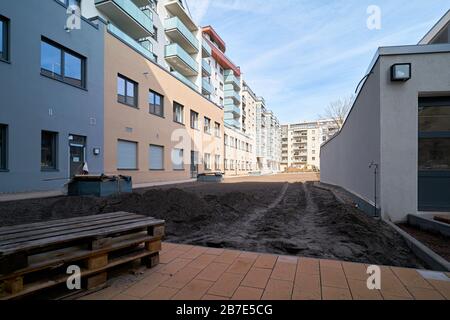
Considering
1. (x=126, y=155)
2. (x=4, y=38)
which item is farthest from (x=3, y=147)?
(x=126, y=155)

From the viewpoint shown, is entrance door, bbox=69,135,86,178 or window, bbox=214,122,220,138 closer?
entrance door, bbox=69,135,86,178

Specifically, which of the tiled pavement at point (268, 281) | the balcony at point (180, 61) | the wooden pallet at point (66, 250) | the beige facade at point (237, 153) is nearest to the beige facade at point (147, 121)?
the balcony at point (180, 61)

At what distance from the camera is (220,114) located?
32.6m

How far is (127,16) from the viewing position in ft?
55.2

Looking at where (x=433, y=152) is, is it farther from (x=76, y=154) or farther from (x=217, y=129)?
(x=217, y=129)

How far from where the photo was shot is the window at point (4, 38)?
9680 mm

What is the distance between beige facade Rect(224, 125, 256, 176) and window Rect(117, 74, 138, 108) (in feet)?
66.3

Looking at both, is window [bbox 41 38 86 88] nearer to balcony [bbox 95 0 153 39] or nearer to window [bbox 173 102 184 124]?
balcony [bbox 95 0 153 39]

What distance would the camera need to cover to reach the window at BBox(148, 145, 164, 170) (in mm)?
18516

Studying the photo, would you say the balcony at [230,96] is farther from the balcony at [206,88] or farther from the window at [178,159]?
the window at [178,159]

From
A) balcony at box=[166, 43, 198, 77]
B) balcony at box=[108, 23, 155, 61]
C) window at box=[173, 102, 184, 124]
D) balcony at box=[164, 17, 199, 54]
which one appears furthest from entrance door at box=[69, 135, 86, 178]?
balcony at box=[164, 17, 199, 54]

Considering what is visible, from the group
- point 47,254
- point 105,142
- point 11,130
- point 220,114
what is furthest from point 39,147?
point 220,114

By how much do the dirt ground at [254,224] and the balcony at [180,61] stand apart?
62.7ft

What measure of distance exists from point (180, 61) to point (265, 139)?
4936cm
